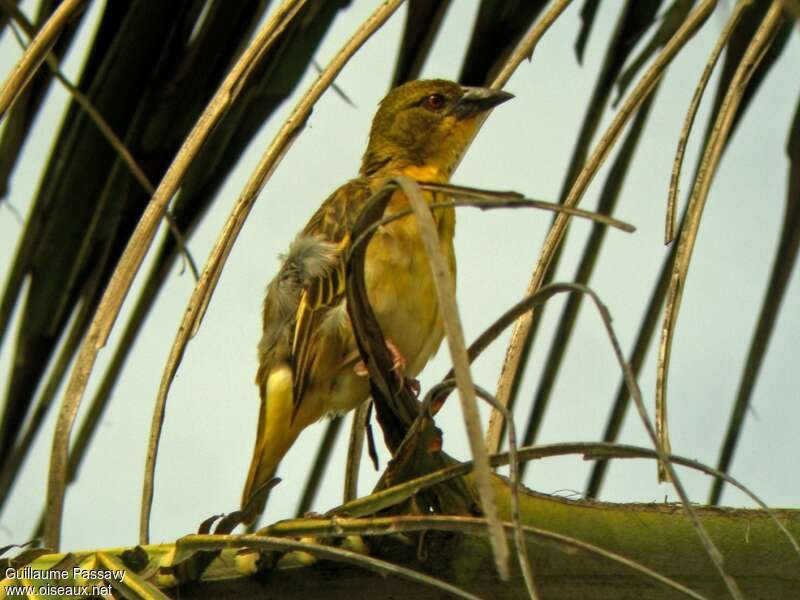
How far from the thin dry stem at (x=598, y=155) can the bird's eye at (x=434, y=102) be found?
257 cm

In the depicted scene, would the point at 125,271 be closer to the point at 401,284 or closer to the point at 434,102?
the point at 401,284

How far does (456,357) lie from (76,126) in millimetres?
1331

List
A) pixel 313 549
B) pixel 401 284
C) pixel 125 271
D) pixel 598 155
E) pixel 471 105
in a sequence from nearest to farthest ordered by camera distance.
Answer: pixel 313 549
pixel 125 271
pixel 598 155
pixel 401 284
pixel 471 105

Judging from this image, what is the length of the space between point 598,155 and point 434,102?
2.69 meters

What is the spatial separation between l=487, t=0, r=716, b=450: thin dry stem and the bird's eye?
2567 mm

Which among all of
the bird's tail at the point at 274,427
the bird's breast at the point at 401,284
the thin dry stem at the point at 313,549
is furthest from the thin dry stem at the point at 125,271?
the bird's tail at the point at 274,427

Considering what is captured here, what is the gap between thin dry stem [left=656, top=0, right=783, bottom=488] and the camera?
158 centimetres

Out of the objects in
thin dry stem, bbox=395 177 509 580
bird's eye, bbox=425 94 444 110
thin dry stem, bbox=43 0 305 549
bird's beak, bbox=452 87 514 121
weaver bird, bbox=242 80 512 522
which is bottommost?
thin dry stem, bbox=395 177 509 580

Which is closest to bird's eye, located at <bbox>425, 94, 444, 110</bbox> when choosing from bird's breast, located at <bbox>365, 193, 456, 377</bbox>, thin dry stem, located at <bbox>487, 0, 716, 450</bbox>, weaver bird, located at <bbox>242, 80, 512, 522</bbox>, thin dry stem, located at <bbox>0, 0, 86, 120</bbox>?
weaver bird, located at <bbox>242, 80, 512, 522</bbox>

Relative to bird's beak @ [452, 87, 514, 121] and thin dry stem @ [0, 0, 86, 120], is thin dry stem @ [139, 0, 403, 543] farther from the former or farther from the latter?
bird's beak @ [452, 87, 514, 121]

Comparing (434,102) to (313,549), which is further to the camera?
(434,102)

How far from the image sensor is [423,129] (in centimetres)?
439

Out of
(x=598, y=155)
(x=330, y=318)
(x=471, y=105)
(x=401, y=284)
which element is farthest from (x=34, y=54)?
(x=471, y=105)

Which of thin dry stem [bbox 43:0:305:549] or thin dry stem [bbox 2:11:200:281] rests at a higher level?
thin dry stem [bbox 2:11:200:281]
